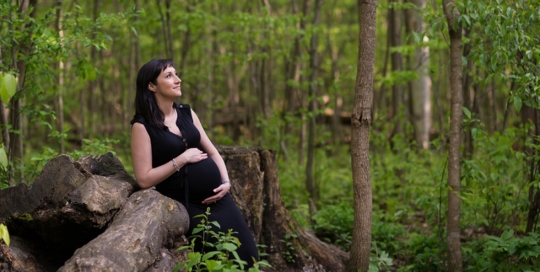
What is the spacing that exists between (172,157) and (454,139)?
297 centimetres

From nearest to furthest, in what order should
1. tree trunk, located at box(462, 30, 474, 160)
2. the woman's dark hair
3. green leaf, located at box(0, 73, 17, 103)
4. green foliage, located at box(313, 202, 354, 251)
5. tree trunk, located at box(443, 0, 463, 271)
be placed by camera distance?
1. green leaf, located at box(0, 73, 17, 103)
2. the woman's dark hair
3. tree trunk, located at box(443, 0, 463, 271)
4. green foliage, located at box(313, 202, 354, 251)
5. tree trunk, located at box(462, 30, 474, 160)

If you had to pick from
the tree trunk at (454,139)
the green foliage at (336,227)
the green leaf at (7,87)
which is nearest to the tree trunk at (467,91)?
the tree trunk at (454,139)

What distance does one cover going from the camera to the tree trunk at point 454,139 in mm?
5703

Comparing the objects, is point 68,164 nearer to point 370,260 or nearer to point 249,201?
point 249,201

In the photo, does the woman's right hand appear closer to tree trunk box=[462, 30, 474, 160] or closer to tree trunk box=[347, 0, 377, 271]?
tree trunk box=[347, 0, 377, 271]

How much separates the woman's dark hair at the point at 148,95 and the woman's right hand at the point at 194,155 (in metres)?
0.28

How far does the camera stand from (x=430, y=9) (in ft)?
20.3

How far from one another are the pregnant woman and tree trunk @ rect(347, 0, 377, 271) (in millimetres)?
1153

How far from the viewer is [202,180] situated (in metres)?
4.54

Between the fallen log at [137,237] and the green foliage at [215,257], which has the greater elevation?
the fallen log at [137,237]

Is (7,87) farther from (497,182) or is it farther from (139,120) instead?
(497,182)

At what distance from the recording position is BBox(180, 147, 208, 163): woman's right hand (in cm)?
446

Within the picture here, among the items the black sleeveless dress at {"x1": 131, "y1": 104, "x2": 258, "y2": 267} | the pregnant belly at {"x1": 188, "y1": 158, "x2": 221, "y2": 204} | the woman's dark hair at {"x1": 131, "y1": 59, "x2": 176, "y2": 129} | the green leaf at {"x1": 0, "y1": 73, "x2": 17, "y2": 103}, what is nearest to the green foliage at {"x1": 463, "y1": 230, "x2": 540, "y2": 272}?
the black sleeveless dress at {"x1": 131, "y1": 104, "x2": 258, "y2": 267}

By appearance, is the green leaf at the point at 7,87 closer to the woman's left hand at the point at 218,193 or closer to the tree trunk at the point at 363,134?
the woman's left hand at the point at 218,193
